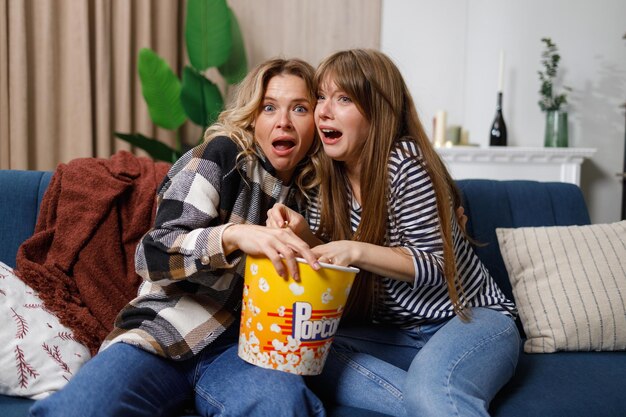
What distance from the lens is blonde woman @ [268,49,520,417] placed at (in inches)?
46.9

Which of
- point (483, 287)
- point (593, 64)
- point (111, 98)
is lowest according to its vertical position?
point (483, 287)

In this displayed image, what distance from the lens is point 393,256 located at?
1.21m

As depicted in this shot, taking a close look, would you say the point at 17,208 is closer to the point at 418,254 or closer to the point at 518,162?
the point at 418,254

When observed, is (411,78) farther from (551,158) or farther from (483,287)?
(483,287)

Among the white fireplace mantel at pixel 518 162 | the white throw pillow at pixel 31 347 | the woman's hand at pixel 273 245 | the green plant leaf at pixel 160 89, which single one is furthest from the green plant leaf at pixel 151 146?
the woman's hand at pixel 273 245

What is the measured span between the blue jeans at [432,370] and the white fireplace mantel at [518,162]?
1950 mm

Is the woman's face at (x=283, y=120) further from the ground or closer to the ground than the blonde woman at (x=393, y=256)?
further from the ground

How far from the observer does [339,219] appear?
1.38 metres

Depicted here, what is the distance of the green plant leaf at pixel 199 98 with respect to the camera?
2.96 metres

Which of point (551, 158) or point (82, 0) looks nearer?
point (82, 0)

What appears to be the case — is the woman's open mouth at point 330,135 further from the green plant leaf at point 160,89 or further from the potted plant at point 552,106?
the potted plant at point 552,106

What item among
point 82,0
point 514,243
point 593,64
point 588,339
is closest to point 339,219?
point 514,243

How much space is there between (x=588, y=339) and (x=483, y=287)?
332 mm

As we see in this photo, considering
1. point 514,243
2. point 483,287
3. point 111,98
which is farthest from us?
point 111,98
